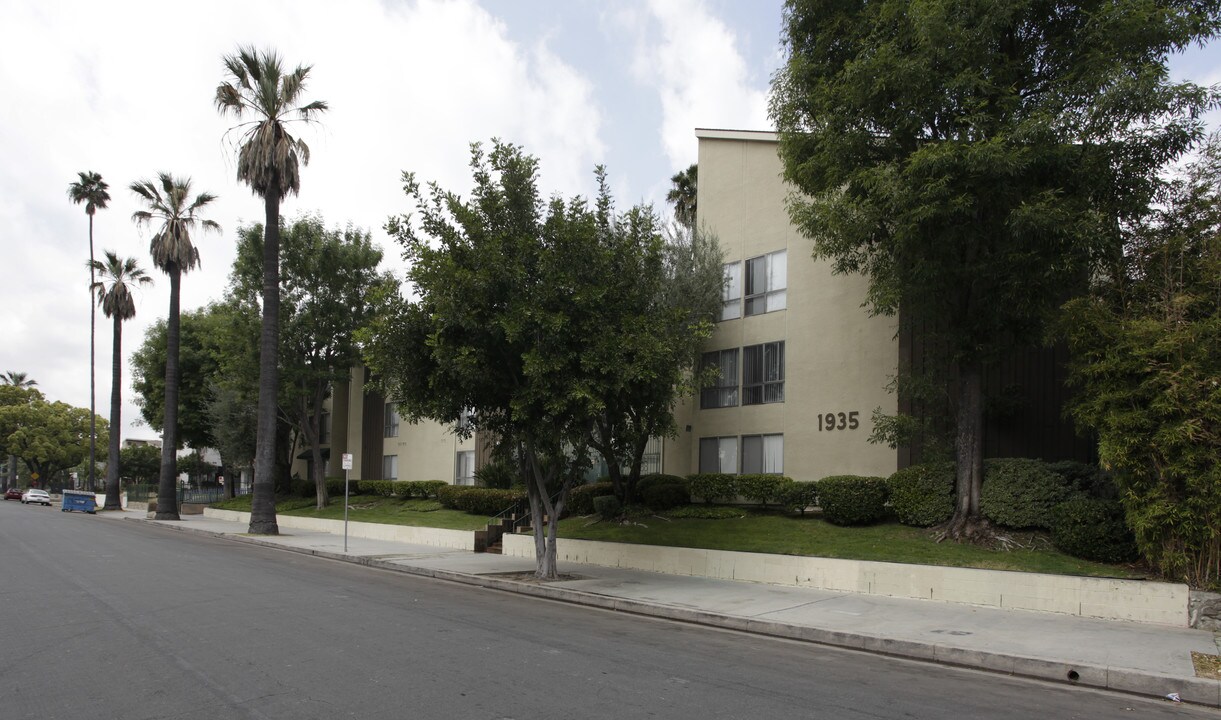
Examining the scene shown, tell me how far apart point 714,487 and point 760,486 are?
4.67 ft

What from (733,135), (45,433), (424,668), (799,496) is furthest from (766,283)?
(45,433)

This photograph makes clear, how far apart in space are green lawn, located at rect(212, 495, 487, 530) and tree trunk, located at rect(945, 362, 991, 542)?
1469 centimetres

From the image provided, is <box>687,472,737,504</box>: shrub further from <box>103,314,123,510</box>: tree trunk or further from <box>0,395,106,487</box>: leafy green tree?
<box>0,395,106,487</box>: leafy green tree

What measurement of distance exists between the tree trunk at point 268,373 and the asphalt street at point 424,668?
630 inches

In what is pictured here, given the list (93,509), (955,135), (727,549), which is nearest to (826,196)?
(955,135)

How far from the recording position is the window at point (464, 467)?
33.1 metres

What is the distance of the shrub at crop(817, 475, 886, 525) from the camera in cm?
1745

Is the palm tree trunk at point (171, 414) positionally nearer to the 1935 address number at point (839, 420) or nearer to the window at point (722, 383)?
the window at point (722, 383)

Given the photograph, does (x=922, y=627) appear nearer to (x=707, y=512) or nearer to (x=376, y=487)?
(x=707, y=512)

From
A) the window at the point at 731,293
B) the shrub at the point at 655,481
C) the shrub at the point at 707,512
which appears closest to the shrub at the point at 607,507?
the shrub at the point at 655,481

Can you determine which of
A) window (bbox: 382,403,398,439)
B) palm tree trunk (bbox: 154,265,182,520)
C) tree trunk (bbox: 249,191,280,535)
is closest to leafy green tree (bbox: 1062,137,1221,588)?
tree trunk (bbox: 249,191,280,535)

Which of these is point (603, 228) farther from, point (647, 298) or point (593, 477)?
point (593, 477)

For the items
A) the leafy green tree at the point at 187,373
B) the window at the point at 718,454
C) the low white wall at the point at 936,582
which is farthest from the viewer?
the leafy green tree at the point at 187,373

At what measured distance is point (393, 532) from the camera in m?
27.1
